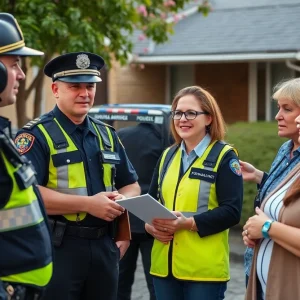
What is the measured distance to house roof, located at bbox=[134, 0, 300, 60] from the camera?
15711 mm

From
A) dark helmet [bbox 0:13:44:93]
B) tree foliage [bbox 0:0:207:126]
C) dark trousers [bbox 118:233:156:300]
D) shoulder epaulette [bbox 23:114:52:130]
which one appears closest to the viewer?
dark helmet [bbox 0:13:44:93]

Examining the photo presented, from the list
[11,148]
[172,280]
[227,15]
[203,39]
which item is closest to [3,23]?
[11,148]

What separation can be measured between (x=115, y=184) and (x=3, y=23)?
1.73m

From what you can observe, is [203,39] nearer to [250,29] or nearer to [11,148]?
[250,29]

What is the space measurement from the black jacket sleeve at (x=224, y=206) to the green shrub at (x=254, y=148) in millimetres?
4959

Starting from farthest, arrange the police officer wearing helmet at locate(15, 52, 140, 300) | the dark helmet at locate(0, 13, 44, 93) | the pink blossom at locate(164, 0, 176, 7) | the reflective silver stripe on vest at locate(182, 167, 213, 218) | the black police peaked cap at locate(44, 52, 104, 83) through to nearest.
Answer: the pink blossom at locate(164, 0, 176, 7)
the reflective silver stripe on vest at locate(182, 167, 213, 218)
the black police peaked cap at locate(44, 52, 104, 83)
the police officer wearing helmet at locate(15, 52, 140, 300)
the dark helmet at locate(0, 13, 44, 93)

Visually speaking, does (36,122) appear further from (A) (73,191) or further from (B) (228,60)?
(B) (228,60)

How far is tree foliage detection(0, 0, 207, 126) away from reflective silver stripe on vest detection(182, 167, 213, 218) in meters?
4.44

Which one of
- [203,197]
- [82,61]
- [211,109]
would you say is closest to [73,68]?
[82,61]

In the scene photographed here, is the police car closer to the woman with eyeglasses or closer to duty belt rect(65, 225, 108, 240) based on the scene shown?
the woman with eyeglasses

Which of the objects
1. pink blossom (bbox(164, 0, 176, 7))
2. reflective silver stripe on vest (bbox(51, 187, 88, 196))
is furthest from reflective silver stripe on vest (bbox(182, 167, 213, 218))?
pink blossom (bbox(164, 0, 176, 7))

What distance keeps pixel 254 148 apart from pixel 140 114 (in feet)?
11.6

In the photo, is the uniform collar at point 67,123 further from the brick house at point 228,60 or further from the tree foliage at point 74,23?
the brick house at point 228,60

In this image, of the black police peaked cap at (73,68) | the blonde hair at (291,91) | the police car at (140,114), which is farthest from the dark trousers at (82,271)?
the police car at (140,114)
